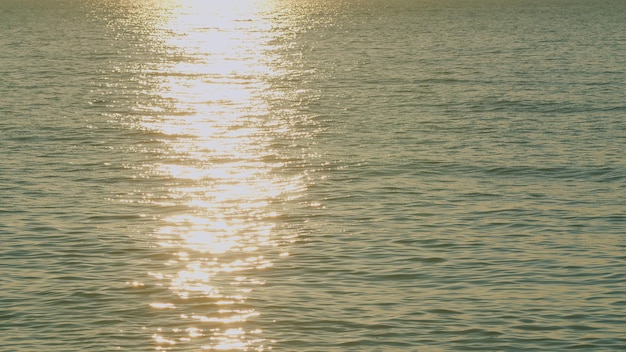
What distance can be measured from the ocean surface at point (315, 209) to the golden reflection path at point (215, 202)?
0.29ft

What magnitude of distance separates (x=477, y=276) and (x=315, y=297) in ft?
11.6

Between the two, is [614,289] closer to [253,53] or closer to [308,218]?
[308,218]

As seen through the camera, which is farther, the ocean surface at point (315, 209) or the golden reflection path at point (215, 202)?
the golden reflection path at point (215, 202)

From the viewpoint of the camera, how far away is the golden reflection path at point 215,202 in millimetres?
23562

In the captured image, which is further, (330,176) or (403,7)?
(403,7)

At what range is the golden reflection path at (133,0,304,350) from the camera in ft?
77.3

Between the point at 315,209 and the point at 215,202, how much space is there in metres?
2.73

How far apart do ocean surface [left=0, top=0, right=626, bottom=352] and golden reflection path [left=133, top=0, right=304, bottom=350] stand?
88 mm

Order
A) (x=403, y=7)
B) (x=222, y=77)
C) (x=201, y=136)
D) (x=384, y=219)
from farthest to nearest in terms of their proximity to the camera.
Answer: (x=403, y=7)
(x=222, y=77)
(x=201, y=136)
(x=384, y=219)

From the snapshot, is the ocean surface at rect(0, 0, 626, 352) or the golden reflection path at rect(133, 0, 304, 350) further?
the golden reflection path at rect(133, 0, 304, 350)

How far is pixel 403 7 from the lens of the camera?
175 meters

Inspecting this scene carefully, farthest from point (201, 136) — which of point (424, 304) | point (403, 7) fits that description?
A: point (403, 7)

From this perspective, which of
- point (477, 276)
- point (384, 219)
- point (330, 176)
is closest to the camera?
point (477, 276)

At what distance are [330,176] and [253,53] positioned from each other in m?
53.4
